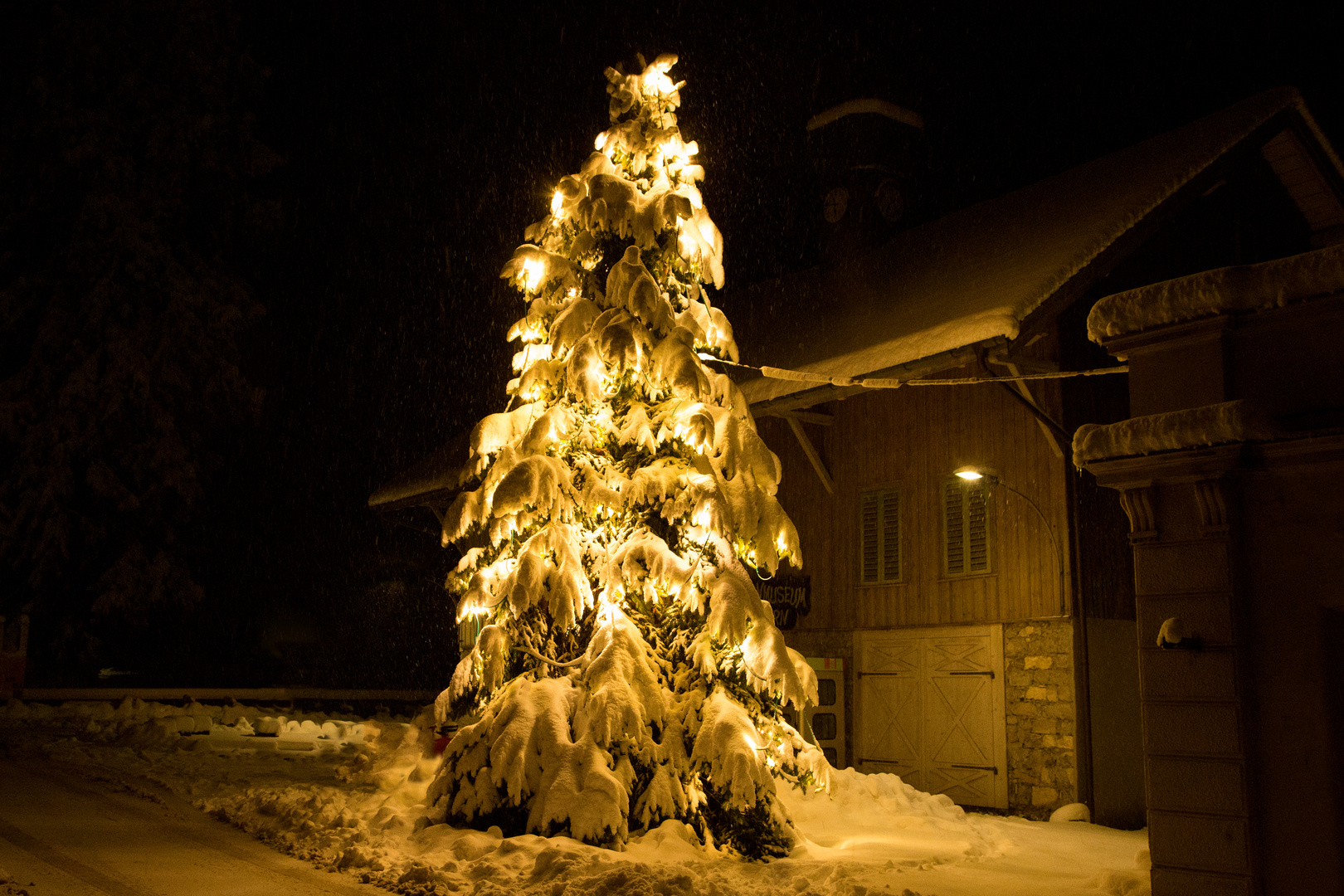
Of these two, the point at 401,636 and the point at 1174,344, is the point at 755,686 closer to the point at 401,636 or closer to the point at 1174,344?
the point at 1174,344

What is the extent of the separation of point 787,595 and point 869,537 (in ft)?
4.75

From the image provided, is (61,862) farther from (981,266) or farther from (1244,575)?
(981,266)

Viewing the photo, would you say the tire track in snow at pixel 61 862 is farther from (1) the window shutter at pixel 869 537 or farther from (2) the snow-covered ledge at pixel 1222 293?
(1) the window shutter at pixel 869 537

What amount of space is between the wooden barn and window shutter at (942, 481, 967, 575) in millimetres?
26

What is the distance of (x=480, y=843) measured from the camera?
8.82 m

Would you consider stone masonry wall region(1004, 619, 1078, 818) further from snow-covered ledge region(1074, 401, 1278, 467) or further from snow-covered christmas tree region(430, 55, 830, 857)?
snow-covered ledge region(1074, 401, 1278, 467)

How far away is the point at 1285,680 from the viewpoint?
7.02m

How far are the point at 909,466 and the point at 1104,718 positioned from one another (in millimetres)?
3933

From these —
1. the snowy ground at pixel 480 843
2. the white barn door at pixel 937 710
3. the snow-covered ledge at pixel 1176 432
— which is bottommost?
the snowy ground at pixel 480 843

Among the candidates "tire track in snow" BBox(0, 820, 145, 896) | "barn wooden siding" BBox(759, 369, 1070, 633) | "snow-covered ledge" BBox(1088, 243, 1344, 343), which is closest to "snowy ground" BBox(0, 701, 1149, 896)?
"tire track in snow" BBox(0, 820, 145, 896)

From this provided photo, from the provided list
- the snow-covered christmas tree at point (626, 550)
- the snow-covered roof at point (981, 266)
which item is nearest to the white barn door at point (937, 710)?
the snow-covered roof at point (981, 266)

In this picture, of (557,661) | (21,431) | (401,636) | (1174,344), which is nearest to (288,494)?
(401,636)

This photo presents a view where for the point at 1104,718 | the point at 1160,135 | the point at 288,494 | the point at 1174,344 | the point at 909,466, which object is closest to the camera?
the point at 1174,344

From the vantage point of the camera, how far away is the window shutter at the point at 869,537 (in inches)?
597
